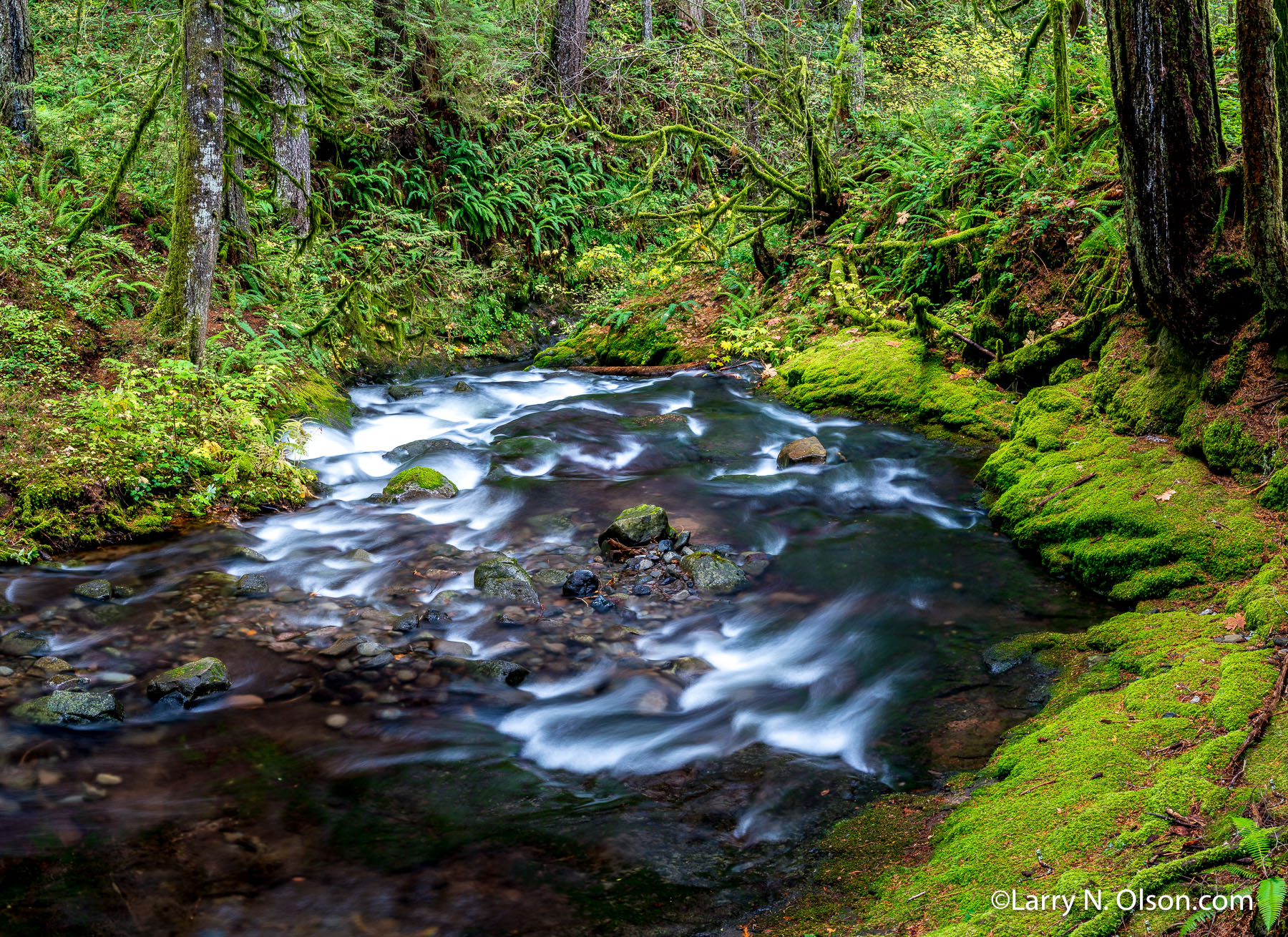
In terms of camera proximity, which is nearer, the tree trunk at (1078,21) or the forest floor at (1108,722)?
the forest floor at (1108,722)

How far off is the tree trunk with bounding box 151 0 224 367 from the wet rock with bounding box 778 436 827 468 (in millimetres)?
5666

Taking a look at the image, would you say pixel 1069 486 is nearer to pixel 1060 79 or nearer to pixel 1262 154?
pixel 1262 154

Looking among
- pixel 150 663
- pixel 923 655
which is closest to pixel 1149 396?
pixel 923 655

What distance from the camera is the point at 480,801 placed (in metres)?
3.78

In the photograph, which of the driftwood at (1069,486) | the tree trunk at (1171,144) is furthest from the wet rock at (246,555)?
the tree trunk at (1171,144)

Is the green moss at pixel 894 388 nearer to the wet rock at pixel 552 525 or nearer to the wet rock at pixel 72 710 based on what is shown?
the wet rock at pixel 552 525

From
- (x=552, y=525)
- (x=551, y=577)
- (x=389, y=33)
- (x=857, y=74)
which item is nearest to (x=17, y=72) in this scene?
(x=389, y=33)

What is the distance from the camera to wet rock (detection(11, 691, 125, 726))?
13.2 ft

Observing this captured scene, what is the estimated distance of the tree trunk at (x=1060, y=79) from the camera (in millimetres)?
8117

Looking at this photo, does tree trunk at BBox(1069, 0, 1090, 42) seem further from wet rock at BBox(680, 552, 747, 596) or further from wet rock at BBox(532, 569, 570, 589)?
wet rock at BBox(532, 569, 570, 589)

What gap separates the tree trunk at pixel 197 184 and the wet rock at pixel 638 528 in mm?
4220

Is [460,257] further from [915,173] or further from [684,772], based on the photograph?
[684,772]

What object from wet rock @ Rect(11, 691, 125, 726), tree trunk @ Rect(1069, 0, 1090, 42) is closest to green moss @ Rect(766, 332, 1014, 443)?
tree trunk @ Rect(1069, 0, 1090, 42)

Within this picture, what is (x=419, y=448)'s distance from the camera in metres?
8.85
